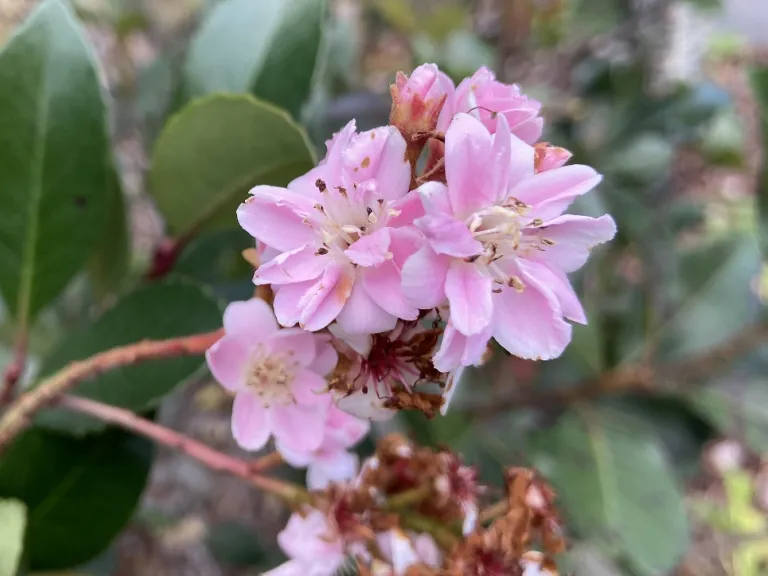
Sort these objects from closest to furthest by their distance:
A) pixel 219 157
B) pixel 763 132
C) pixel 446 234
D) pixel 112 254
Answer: pixel 446 234, pixel 219 157, pixel 112 254, pixel 763 132

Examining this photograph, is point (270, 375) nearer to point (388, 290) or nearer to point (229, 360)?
point (229, 360)

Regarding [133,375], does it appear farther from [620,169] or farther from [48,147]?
[620,169]

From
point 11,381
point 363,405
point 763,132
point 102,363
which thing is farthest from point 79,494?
point 763,132

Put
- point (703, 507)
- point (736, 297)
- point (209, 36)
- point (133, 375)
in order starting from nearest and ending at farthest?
point (133, 375)
point (209, 36)
point (736, 297)
point (703, 507)

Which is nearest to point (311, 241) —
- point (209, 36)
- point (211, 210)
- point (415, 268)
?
point (415, 268)

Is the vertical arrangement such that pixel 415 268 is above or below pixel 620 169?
above

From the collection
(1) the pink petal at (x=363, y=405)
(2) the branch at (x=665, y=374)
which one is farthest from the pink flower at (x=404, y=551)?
(2) the branch at (x=665, y=374)
